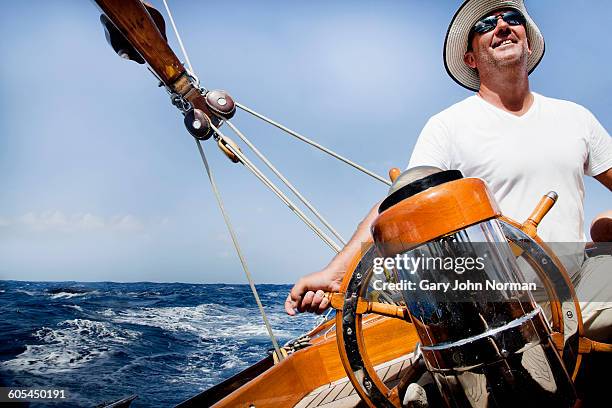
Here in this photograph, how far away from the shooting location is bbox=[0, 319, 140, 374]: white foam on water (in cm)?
620

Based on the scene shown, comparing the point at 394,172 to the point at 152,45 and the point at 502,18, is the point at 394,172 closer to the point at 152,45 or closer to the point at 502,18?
the point at 502,18

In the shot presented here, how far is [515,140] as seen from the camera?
1.27m

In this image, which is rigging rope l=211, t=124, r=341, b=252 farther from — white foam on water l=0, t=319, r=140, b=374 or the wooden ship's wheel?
white foam on water l=0, t=319, r=140, b=374

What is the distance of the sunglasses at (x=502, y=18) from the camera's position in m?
1.44

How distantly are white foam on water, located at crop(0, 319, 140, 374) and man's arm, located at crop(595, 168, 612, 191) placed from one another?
7171 mm

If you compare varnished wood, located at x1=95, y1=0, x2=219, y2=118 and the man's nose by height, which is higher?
varnished wood, located at x1=95, y1=0, x2=219, y2=118

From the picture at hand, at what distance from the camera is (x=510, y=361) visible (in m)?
0.59

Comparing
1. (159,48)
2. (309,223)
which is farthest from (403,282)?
(159,48)

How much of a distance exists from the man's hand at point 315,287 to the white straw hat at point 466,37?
1.18 metres

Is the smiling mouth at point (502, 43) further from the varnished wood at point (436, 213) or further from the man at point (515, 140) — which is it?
the varnished wood at point (436, 213)

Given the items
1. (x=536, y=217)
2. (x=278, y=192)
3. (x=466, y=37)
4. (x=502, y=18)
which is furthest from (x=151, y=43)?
(x=536, y=217)

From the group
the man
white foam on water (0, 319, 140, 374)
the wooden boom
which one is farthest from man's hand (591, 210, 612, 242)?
white foam on water (0, 319, 140, 374)

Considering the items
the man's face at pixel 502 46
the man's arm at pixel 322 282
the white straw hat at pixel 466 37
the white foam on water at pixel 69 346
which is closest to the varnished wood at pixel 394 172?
the man's arm at pixel 322 282

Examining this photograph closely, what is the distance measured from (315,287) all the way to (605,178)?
1.21 m
